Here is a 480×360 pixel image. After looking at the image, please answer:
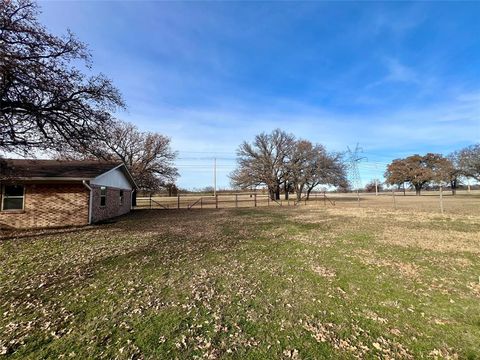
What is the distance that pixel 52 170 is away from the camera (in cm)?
1401

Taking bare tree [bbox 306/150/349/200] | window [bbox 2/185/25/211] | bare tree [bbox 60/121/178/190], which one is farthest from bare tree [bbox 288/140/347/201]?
window [bbox 2/185/25/211]

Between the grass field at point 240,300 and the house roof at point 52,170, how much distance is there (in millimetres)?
4724

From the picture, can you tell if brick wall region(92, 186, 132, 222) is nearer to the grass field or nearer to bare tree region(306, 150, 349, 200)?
the grass field

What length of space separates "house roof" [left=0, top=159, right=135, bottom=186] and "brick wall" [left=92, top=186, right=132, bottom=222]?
109cm

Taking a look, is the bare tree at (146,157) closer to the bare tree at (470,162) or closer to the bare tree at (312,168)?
the bare tree at (312,168)

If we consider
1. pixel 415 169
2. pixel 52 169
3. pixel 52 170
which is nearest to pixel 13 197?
pixel 52 170

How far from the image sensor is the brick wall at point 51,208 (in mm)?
12570

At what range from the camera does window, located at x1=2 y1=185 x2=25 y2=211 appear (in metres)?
12.7

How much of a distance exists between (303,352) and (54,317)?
3879mm

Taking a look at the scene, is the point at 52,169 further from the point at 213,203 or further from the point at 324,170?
the point at 324,170

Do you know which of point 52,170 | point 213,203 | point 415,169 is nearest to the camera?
point 52,170

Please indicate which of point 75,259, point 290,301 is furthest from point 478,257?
point 75,259

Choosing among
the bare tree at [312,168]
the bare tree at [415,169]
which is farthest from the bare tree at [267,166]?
the bare tree at [415,169]

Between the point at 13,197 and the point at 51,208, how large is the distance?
1.83m
